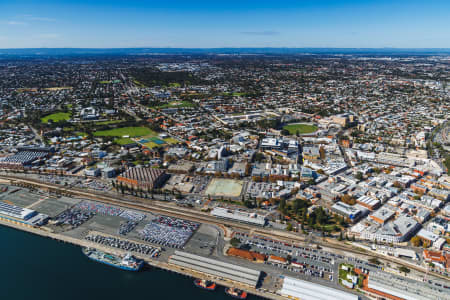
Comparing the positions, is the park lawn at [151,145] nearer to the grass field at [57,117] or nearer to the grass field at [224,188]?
the grass field at [224,188]

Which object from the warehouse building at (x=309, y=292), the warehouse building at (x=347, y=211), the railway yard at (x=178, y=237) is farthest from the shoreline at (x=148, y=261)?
the warehouse building at (x=347, y=211)

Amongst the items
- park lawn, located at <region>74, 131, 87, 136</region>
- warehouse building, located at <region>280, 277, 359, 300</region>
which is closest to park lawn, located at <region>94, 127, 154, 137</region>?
park lawn, located at <region>74, 131, 87, 136</region>

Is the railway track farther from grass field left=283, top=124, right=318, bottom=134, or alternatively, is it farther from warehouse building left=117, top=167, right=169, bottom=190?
grass field left=283, top=124, right=318, bottom=134

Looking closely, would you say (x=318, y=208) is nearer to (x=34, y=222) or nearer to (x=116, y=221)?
(x=116, y=221)

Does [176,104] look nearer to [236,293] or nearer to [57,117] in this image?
[57,117]

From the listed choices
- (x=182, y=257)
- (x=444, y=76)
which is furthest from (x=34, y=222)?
(x=444, y=76)

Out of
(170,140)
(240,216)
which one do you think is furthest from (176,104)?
(240,216)
